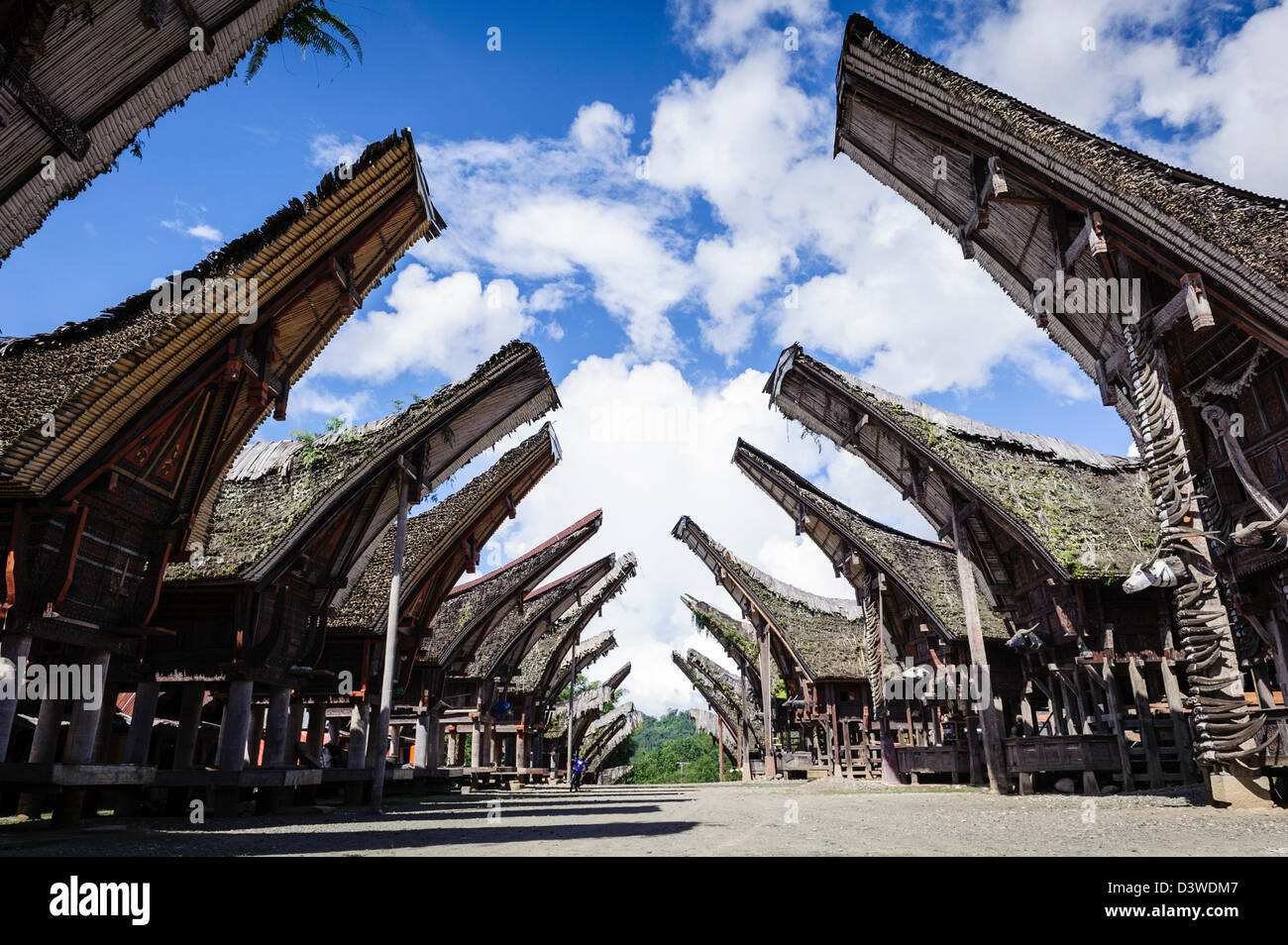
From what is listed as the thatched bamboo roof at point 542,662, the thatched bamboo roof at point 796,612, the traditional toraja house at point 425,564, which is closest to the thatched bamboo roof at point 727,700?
the thatched bamboo roof at point 796,612

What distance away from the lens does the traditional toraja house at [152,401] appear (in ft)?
27.9

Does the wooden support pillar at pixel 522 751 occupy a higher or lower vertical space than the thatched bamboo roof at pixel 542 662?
lower

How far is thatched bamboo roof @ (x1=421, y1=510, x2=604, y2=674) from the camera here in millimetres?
22828

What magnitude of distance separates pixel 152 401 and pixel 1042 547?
51.4 feet

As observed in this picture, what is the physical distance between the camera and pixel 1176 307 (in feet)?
31.3

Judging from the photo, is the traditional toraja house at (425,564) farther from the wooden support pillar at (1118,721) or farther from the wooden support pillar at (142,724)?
the wooden support pillar at (1118,721)

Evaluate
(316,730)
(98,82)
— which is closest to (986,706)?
(316,730)

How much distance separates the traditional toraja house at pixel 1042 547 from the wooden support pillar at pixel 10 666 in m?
14.3

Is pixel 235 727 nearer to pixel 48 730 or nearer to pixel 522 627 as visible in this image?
pixel 48 730

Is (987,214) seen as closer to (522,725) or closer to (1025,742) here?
(1025,742)

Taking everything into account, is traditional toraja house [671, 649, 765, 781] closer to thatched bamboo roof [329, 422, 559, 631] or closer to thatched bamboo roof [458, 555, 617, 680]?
thatched bamboo roof [458, 555, 617, 680]
